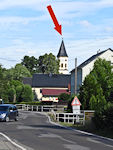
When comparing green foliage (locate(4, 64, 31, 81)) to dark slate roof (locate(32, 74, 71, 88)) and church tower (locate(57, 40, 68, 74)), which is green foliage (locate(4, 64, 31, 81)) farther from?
church tower (locate(57, 40, 68, 74))

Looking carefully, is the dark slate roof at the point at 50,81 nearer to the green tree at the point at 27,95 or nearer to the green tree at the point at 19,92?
the green tree at the point at 19,92

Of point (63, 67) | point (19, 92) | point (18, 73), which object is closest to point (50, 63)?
point (63, 67)

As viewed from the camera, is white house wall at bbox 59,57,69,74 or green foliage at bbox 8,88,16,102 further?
white house wall at bbox 59,57,69,74

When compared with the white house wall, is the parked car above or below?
below

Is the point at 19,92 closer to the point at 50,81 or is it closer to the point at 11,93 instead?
the point at 11,93

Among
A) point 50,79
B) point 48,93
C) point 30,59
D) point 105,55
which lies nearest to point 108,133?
point 105,55

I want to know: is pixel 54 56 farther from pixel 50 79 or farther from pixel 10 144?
pixel 10 144

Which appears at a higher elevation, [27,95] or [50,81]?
[50,81]

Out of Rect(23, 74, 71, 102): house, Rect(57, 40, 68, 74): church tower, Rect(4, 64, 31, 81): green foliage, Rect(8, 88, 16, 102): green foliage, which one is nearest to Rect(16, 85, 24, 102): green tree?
Rect(8, 88, 16, 102): green foliage

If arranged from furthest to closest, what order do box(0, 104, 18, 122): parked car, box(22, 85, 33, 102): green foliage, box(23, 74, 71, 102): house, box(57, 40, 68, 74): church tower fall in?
box(57, 40, 68, 74): church tower < box(23, 74, 71, 102): house < box(22, 85, 33, 102): green foliage < box(0, 104, 18, 122): parked car

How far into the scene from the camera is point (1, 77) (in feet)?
285

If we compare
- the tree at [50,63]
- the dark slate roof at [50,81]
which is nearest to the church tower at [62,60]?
the tree at [50,63]

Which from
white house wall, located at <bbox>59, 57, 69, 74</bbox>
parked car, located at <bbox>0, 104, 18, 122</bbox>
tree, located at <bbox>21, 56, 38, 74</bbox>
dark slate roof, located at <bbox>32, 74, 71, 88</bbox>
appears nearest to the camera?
parked car, located at <bbox>0, 104, 18, 122</bbox>

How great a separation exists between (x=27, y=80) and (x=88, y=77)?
89.1m
